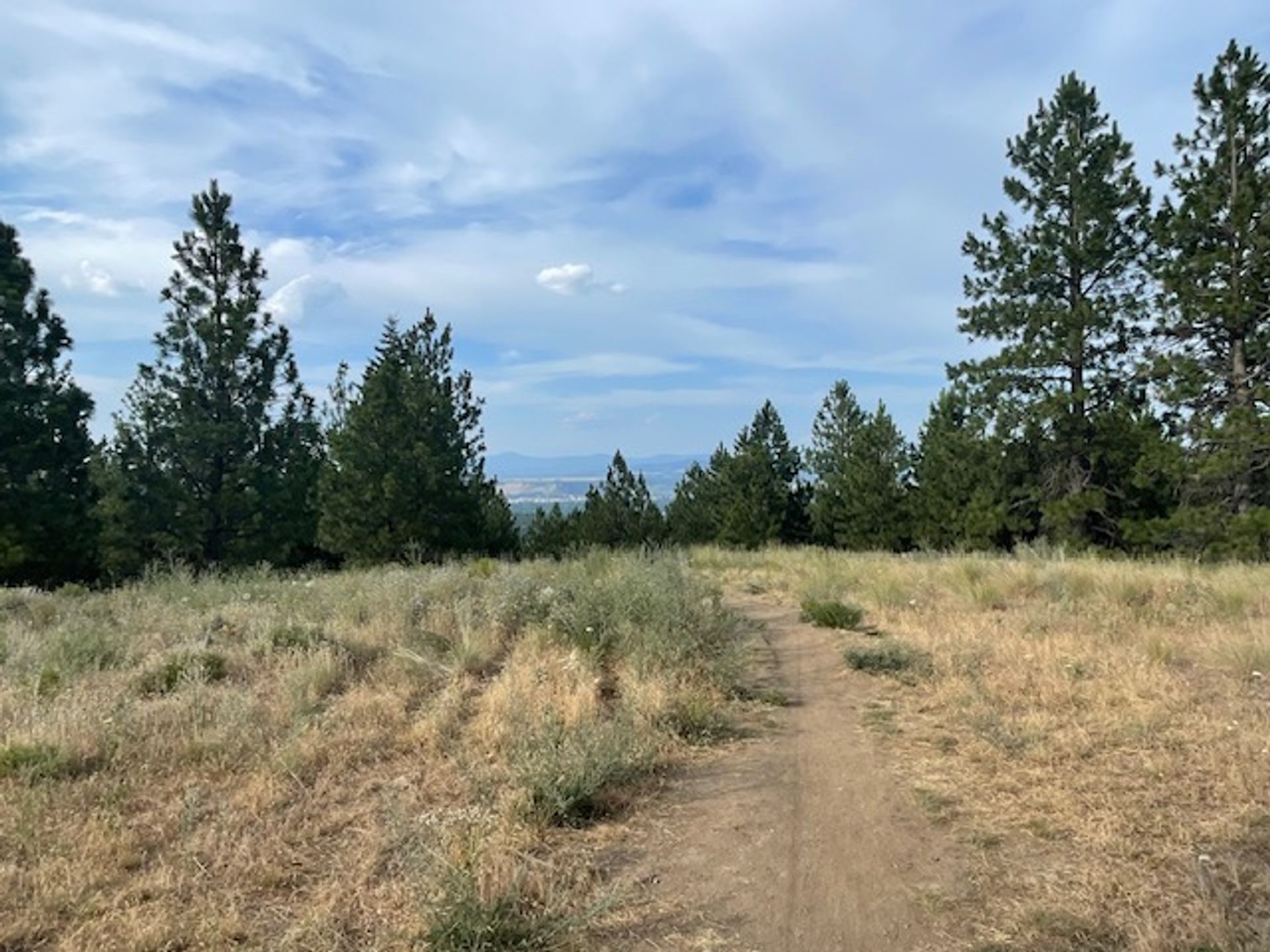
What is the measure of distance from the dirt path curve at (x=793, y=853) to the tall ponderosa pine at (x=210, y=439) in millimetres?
23892

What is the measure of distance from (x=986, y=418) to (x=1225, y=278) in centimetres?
675

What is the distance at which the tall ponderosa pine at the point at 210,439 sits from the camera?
83.1 ft

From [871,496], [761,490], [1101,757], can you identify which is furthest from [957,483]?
[1101,757]

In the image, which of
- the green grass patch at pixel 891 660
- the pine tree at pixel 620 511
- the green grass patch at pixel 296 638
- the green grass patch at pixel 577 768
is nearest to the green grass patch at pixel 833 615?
the green grass patch at pixel 891 660

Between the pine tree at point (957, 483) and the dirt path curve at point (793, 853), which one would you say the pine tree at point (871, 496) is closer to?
the pine tree at point (957, 483)

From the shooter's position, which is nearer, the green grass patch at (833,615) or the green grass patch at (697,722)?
the green grass patch at (697,722)

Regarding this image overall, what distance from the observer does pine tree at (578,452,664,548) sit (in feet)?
135

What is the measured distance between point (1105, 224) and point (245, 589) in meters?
22.6

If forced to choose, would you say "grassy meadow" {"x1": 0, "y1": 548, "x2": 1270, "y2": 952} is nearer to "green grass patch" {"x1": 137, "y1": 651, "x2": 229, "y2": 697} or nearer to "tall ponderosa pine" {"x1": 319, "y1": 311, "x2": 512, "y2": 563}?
"green grass patch" {"x1": 137, "y1": 651, "x2": 229, "y2": 697}

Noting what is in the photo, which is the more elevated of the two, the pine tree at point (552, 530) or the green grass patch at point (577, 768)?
the pine tree at point (552, 530)

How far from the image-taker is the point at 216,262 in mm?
26484

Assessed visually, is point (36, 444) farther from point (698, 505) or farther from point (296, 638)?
point (698, 505)

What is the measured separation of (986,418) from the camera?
2444 cm

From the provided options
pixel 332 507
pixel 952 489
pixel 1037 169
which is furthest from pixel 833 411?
pixel 332 507
